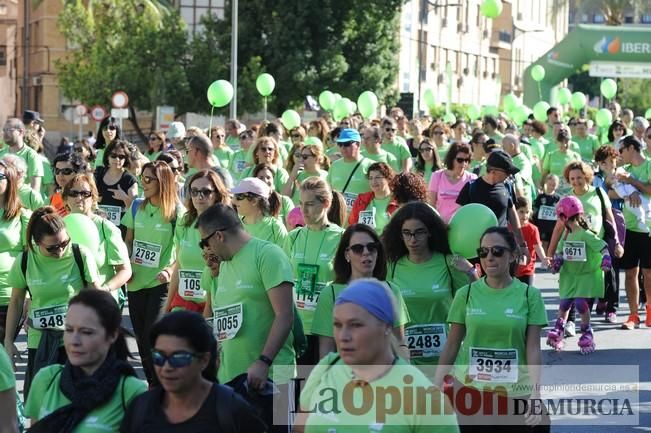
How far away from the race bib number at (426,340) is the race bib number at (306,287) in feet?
2.95

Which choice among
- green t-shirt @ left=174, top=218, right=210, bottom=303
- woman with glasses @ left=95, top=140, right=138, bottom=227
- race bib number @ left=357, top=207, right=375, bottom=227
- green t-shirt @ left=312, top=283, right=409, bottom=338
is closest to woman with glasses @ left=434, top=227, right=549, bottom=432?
green t-shirt @ left=312, top=283, right=409, bottom=338

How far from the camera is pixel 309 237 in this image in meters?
7.98

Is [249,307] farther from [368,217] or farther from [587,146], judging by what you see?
[587,146]

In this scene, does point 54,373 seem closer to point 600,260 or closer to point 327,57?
point 600,260

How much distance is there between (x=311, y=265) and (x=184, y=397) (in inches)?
126

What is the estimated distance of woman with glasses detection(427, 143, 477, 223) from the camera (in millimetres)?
11906

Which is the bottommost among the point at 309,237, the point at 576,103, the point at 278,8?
the point at 309,237

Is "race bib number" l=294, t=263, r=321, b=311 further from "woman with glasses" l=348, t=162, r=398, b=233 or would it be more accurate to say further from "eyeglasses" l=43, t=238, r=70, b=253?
"woman with glasses" l=348, t=162, r=398, b=233

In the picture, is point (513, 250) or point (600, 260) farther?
point (600, 260)

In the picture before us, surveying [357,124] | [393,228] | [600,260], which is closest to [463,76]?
[357,124]

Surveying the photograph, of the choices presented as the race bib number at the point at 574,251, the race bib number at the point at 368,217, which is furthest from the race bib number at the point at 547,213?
the race bib number at the point at 368,217

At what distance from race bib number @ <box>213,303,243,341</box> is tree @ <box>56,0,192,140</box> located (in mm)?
34665

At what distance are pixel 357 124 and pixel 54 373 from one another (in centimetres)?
1581

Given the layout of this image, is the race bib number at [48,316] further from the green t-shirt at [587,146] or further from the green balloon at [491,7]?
the green balloon at [491,7]
